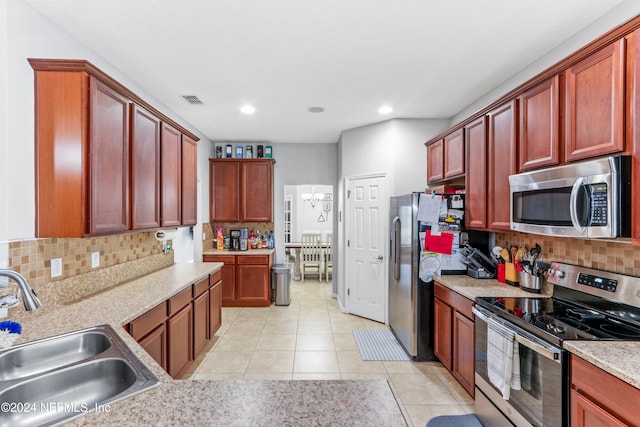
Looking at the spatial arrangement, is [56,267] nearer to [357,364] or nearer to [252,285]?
[357,364]

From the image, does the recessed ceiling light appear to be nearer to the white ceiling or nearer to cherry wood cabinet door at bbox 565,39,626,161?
the white ceiling

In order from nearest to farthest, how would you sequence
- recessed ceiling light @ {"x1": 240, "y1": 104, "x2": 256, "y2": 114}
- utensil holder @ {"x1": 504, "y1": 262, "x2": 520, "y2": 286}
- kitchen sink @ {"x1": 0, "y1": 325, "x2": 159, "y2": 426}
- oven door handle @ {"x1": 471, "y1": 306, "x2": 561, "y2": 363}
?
kitchen sink @ {"x1": 0, "y1": 325, "x2": 159, "y2": 426}, oven door handle @ {"x1": 471, "y1": 306, "x2": 561, "y2": 363}, utensil holder @ {"x1": 504, "y1": 262, "x2": 520, "y2": 286}, recessed ceiling light @ {"x1": 240, "y1": 104, "x2": 256, "y2": 114}

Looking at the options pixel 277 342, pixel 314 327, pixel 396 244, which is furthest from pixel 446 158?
pixel 277 342

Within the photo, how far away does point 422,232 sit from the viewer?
2963mm

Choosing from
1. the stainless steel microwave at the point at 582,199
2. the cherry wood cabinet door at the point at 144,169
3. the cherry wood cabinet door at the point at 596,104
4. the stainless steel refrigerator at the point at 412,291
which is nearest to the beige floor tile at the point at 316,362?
the stainless steel refrigerator at the point at 412,291

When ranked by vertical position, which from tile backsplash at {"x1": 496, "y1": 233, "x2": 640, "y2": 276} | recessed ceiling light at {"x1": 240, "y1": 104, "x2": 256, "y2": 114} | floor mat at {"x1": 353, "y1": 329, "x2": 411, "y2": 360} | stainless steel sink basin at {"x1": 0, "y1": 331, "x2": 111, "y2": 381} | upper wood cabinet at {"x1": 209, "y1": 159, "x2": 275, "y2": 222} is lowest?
floor mat at {"x1": 353, "y1": 329, "x2": 411, "y2": 360}

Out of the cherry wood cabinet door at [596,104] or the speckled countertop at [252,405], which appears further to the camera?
the cherry wood cabinet door at [596,104]

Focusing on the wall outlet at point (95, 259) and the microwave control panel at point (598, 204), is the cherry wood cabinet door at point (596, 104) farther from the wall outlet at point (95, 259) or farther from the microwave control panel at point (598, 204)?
the wall outlet at point (95, 259)

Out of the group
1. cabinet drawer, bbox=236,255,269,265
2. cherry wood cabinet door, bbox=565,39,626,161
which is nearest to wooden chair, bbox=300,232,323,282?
cabinet drawer, bbox=236,255,269,265

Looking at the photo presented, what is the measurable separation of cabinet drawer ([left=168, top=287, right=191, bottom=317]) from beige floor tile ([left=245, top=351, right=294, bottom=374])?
0.88 m

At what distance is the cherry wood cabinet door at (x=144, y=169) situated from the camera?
2.28 meters

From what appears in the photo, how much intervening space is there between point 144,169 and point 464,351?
9.51 feet

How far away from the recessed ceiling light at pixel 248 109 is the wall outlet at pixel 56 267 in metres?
2.34

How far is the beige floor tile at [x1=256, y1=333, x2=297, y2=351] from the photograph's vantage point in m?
3.40
